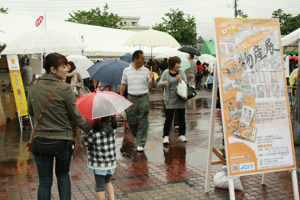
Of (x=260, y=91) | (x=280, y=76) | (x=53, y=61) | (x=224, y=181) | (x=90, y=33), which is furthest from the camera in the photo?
(x=90, y=33)

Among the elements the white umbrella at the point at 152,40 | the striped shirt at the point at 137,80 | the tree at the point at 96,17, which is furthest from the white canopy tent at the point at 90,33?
the tree at the point at 96,17

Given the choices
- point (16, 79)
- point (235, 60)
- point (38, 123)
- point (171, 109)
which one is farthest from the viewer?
point (16, 79)

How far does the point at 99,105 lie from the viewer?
12.4 ft

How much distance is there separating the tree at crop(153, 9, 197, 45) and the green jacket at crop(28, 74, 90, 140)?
36.2 m

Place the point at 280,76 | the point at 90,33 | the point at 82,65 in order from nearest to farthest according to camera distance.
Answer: the point at 280,76 → the point at 82,65 → the point at 90,33

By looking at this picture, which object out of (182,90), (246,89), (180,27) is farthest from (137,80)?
(180,27)

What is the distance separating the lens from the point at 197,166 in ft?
19.5

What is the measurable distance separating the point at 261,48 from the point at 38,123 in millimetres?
2734

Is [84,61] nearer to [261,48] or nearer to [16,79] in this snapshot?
[16,79]

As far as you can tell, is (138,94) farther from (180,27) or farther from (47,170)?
(180,27)

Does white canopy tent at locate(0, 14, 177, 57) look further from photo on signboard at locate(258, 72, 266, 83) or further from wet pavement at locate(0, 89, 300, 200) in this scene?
photo on signboard at locate(258, 72, 266, 83)

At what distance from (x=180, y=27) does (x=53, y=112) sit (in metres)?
37.5

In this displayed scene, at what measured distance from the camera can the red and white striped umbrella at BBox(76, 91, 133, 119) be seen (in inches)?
146

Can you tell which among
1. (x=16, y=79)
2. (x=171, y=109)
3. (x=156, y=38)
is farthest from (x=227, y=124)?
(x=16, y=79)
